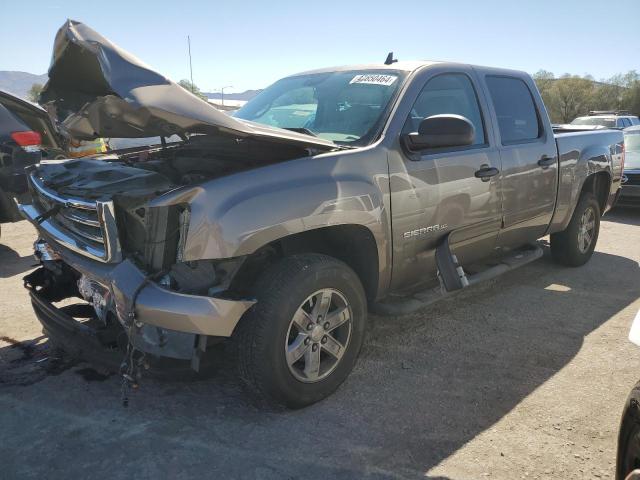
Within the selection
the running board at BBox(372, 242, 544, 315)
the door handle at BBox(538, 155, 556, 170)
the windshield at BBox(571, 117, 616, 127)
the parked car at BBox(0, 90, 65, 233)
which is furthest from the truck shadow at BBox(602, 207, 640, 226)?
the windshield at BBox(571, 117, 616, 127)

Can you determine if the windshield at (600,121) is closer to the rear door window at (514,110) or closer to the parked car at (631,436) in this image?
the rear door window at (514,110)

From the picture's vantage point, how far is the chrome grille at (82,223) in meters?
2.49

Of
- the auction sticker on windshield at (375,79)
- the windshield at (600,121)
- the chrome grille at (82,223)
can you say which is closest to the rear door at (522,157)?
the auction sticker on windshield at (375,79)

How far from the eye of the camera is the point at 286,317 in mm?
2643

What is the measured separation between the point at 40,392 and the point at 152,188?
150 centimetres

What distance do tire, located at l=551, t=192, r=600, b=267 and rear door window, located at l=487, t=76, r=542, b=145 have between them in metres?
1.31

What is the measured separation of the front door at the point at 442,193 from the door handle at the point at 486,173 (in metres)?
0.01

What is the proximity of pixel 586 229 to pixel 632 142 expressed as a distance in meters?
6.52

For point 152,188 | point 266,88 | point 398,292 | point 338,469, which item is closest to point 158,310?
point 152,188

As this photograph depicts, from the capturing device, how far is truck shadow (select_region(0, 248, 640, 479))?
8.23 ft

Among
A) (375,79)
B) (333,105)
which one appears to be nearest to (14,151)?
(333,105)


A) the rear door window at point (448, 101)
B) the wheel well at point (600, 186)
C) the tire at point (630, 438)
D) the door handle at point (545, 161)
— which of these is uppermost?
the rear door window at point (448, 101)

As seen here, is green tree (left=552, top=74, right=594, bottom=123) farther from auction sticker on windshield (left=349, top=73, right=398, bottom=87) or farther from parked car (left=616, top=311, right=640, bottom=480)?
parked car (left=616, top=311, right=640, bottom=480)

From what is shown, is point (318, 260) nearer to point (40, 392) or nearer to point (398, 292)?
point (398, 292)
